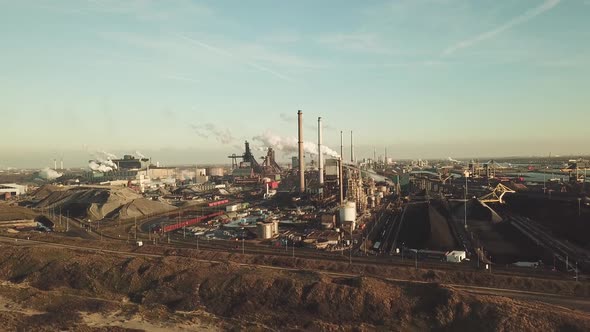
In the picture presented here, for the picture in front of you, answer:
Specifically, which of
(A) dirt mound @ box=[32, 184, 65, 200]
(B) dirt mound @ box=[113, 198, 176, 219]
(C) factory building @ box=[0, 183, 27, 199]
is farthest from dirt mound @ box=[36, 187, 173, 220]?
(C) factory building @ box=[0, 183, 27, 199]

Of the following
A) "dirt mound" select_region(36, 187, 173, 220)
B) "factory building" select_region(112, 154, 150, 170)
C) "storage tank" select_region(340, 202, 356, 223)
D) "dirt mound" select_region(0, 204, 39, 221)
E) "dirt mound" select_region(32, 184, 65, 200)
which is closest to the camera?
"storage tank" select_region(340, 202, 356, 223)

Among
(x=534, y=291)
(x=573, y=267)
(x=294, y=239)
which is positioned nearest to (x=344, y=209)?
(x=294, y=239)

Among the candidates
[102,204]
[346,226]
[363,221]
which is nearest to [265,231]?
[346,226]

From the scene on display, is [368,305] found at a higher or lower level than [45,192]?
lower

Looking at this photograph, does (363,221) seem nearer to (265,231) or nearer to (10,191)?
(265,231)

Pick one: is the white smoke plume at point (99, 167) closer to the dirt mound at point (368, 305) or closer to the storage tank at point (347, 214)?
the storage tank at point (347, 214)

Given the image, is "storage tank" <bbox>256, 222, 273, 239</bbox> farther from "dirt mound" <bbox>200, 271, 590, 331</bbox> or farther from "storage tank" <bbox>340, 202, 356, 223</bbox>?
"dirt mound" <bbox>200, 271, 590, 331</bbox>

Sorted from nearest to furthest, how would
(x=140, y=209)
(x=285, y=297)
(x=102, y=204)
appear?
(x=285, y=297)
(x=140, y=209)
(x=102, y=204)
